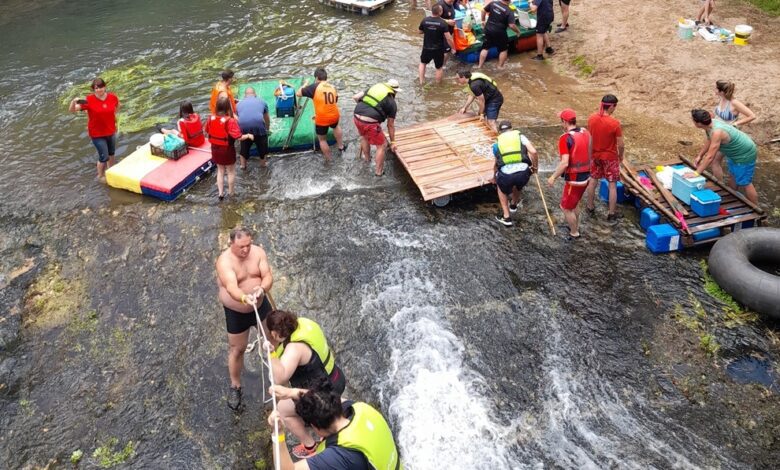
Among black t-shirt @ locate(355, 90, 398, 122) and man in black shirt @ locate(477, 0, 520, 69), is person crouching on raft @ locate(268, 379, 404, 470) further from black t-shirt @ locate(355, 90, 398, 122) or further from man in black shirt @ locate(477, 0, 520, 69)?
man in black shirt @ locate(477, 0, 520, 69)

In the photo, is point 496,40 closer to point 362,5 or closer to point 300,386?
point 362,5

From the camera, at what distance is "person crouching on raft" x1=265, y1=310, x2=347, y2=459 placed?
4668 millimetres

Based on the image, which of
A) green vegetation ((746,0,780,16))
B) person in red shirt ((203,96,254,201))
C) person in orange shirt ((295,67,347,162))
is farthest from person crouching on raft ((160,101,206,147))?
green vegetation ((746,0,780,16))

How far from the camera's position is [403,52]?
14047 millimetres

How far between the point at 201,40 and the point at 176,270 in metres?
9.75

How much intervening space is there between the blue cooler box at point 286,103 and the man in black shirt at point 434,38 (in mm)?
3218

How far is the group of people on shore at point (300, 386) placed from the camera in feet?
12.4

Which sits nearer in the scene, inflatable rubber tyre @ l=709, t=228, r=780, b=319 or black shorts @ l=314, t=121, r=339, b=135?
inflatable rubber tyre @ l=709, t=228, r=780, b=319

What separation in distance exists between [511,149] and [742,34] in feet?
25.3

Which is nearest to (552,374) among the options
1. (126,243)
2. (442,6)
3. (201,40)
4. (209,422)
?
(209,422)

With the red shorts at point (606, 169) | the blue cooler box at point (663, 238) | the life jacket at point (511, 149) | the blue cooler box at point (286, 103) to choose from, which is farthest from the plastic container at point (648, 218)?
the blue cooler box at point (286, 103)

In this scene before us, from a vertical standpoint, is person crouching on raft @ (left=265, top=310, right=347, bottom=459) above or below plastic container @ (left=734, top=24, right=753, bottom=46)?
above

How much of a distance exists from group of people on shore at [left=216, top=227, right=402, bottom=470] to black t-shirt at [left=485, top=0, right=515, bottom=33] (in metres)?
9.06

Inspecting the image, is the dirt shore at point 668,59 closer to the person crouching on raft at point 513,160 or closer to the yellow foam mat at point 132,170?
the person crouching on raft at point 513,160
